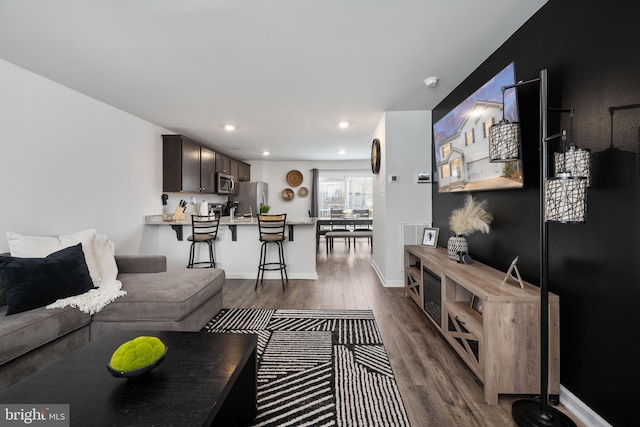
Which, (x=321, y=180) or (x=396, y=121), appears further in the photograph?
(x=321, y=180)

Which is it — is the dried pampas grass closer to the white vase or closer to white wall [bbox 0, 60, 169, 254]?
the white vase

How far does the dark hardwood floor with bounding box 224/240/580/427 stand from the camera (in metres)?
1.54

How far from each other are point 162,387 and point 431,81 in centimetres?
314

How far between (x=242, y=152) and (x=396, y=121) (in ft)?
13.3

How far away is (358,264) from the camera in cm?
521

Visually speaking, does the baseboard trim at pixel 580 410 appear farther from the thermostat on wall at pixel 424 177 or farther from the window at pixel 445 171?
the thermostat on wall at pixel 424 177

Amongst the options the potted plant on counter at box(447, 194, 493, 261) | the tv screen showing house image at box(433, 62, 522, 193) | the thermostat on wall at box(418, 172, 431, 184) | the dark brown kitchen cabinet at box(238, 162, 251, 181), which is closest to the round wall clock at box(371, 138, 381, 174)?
the thermostat on wall at box(418, 172, 431, 184)

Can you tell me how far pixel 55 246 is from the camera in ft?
7.43

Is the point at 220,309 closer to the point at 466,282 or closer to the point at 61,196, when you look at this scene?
the point at 61,196

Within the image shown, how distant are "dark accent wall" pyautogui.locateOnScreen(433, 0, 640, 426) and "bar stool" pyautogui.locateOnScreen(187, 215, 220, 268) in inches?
140

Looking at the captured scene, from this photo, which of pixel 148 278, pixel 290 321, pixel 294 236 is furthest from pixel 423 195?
pixel 148 278

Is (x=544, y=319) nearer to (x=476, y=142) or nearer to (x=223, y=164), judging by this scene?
(x=476, y=142)

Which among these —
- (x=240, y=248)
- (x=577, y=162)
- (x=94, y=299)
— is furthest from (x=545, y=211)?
(x=240, y=248)

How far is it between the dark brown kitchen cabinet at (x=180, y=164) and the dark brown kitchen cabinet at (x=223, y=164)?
78 cm
